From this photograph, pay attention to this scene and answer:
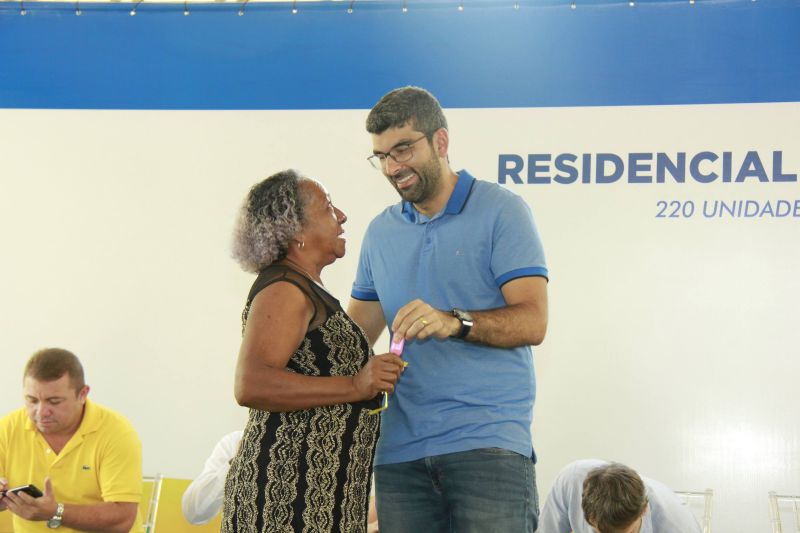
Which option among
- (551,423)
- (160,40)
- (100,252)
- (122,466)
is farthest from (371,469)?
(160,40)

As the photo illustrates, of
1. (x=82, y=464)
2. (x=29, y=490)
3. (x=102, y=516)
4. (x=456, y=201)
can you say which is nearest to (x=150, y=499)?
(x=82, y=464)

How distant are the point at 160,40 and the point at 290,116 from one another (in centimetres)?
82

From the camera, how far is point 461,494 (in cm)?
246

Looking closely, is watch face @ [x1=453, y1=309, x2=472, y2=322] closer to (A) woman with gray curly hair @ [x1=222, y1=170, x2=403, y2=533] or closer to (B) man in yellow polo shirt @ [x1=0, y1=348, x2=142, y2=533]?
(A) woman with gray curly hair @ [x1=222, y1=170, x2=403, y2=533]

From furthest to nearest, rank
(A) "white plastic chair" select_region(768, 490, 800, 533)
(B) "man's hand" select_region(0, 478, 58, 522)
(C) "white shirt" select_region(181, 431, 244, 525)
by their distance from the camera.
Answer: (A) "white plastic chair" select_region(768, 490, 800, 533), (C) "white shirt" select_region(181, 431, 244, 525), (B) "man's hand" select_region(0, 478, 58, 522)

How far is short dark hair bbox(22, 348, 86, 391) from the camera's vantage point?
405cm

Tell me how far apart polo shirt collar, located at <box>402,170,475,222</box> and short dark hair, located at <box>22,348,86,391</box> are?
193 centimetres

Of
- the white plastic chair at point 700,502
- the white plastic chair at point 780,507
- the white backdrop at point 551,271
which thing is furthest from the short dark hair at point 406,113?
the white plastic chair at point 780,507

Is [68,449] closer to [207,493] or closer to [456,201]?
[207,493]

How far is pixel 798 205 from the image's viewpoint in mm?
4629

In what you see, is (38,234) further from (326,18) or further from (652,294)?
(652,294)

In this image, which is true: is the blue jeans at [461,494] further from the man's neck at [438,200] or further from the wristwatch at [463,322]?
the man's neck at [438,200]

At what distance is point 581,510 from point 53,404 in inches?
82.7

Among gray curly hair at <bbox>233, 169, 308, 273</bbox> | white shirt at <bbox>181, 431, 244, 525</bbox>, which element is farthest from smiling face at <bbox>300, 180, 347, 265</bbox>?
white shirt at <bbox>181, 431, 244, 525</bbox>
